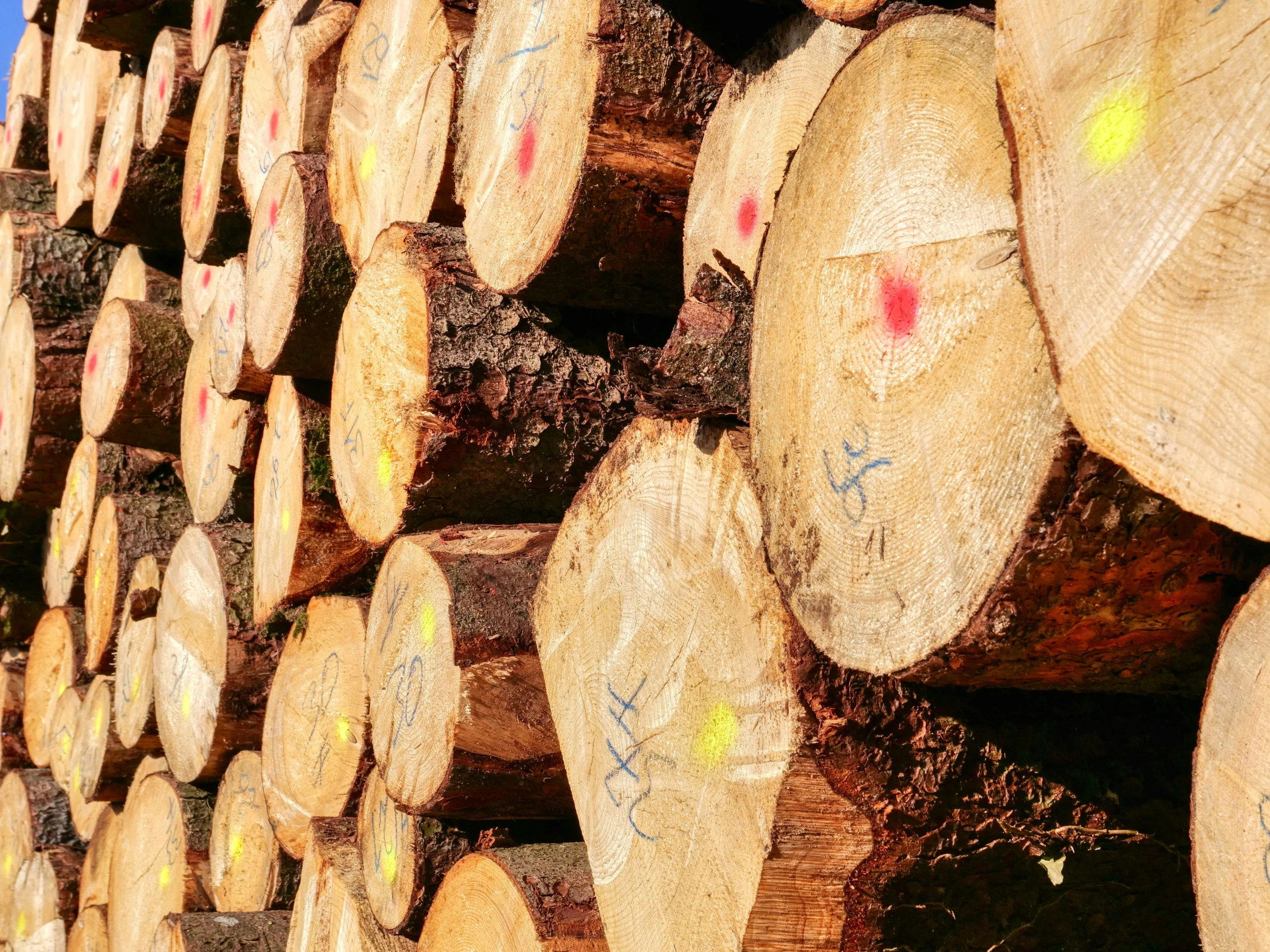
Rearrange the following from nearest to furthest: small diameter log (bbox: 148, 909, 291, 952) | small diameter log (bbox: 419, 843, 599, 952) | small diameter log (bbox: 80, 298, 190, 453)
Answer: small diameter log (bbox: 419, 843, 599, 952) < small diameter log (bbox: 148, 909, 291, 952) < small diameter log (bbox: 80, 298, 190, 453)

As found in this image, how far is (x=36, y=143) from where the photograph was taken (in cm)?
563

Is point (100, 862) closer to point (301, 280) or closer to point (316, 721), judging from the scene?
point (316, 721)

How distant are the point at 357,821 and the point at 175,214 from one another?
2.51 m

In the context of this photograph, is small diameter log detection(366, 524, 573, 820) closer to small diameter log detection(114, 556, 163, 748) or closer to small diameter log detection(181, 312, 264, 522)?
small diameter log detection(181, 312, 264, 522)

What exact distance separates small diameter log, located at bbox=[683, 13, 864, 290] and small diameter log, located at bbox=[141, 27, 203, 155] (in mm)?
2576

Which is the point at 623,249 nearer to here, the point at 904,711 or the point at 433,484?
the point at 433,484

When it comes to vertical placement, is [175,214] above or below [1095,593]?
below

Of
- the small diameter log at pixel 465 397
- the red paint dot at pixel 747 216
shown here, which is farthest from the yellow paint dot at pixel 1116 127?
the small diameter log at pixel 465 397

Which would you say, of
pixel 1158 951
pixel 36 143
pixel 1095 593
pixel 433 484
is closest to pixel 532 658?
pixel 433 484

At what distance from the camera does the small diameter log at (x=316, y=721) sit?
2279mm

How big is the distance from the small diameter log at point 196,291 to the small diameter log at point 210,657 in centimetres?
77

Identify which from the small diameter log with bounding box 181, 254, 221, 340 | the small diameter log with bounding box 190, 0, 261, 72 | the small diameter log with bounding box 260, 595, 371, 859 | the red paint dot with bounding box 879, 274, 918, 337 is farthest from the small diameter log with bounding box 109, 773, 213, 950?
the red paint dot with bounding box 879, 274, 918, 337

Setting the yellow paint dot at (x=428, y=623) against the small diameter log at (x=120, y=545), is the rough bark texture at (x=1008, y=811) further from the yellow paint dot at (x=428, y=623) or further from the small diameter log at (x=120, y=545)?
the small diameter log at (x=120, y=545)

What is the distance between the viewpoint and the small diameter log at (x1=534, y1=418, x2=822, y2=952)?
115cm
